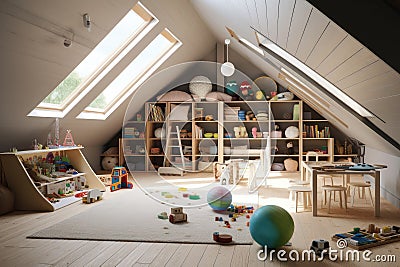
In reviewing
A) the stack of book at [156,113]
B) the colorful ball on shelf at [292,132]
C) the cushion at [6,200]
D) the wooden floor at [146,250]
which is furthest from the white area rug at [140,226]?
the colorful ball on shelf at [292,132]

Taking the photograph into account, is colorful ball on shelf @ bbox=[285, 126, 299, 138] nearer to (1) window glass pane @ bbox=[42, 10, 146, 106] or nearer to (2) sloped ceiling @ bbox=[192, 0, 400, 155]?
(1) window glass pane @ bbox=[42, 10, 146, 106]

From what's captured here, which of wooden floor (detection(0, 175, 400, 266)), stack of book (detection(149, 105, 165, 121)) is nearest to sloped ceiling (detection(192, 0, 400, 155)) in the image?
wooden floor (detection(0, 175, 400, 266))

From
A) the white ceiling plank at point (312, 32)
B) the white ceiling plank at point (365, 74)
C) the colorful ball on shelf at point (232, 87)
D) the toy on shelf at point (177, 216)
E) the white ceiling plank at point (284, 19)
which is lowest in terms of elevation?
the toy on shelf at point (177, 216)

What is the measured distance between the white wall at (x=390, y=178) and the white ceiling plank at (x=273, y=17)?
2.38 meters

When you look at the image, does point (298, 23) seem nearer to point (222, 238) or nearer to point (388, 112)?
point (388, 112)

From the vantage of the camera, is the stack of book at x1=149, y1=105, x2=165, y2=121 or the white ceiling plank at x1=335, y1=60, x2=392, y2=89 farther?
the stack of book at x1=149, y1=105, x2=165, y2=121

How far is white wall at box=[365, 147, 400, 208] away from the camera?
4.82 meters

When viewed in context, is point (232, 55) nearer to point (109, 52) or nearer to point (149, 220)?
point (109, 52)

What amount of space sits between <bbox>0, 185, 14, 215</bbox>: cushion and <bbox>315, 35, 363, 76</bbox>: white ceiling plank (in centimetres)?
331

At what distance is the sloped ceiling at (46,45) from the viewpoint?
3590 millimetres

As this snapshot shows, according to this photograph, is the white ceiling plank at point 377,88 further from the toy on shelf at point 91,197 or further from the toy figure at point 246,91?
the toy figure at point 246,91

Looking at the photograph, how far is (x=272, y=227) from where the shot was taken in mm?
3023

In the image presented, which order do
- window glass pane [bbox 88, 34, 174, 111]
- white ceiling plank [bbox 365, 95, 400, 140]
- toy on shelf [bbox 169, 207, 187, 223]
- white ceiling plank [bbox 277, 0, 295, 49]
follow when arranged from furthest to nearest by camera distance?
window glass pane [bbox 88, 34, 174, 111] < toy on shelf [bbox 169, 207, 187, 223] < white ceiling plank [bbox 365, 95, 400, 140] < white ceiling plank [bbox 277, 0, 295, 49]

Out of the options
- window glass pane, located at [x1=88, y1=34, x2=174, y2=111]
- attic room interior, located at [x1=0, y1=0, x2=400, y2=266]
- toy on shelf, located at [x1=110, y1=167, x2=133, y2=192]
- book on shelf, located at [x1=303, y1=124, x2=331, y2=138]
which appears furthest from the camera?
book on shelf, located at [x1=303, y1=124, x2=331, y2=138]
